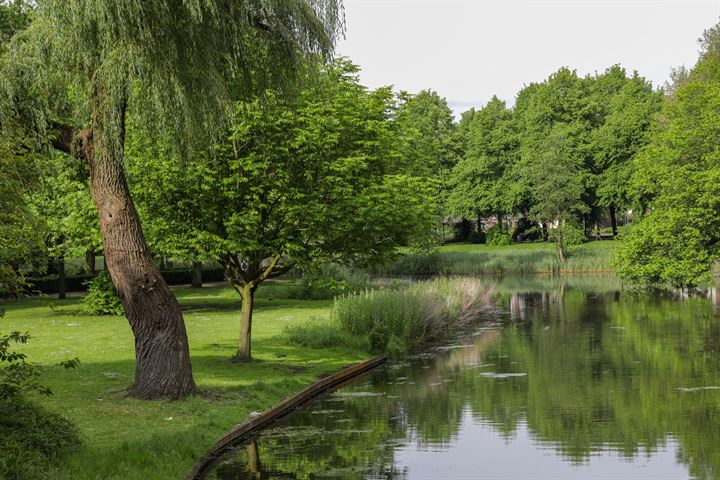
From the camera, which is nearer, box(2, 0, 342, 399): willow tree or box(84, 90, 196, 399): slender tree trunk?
box(2, 0, 342, 399): willow tree

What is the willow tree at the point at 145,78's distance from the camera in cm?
1461

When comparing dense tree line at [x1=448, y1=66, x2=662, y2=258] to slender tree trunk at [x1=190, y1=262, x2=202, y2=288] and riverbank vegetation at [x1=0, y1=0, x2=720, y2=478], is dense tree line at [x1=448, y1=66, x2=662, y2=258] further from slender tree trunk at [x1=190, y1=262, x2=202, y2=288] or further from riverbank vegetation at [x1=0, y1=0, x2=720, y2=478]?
riverbank vegetation at [x1=0, y1=0, x2=720, y2=478]

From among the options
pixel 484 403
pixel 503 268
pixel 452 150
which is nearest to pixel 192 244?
pixel 484 403

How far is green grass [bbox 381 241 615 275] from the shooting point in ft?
219

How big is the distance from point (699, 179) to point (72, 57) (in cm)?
1969

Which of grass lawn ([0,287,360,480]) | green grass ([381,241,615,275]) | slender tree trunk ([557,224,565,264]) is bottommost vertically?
grass lawn ([0,287,360,480])

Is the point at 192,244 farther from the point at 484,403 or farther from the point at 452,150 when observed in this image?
the point at 452,150

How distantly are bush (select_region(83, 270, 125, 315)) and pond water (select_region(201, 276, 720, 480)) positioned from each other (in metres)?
15.1

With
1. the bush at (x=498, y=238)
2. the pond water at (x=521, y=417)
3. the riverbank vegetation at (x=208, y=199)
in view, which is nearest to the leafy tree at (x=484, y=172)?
the bush at (x=498, y=238)

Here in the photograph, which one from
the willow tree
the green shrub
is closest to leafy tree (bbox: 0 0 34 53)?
the willow tree

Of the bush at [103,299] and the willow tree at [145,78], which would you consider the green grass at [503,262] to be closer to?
the bush at [103,299]

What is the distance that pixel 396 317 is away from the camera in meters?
28.0

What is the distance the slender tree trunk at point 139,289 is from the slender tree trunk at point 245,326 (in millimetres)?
5283

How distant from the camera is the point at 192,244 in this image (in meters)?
20.6
